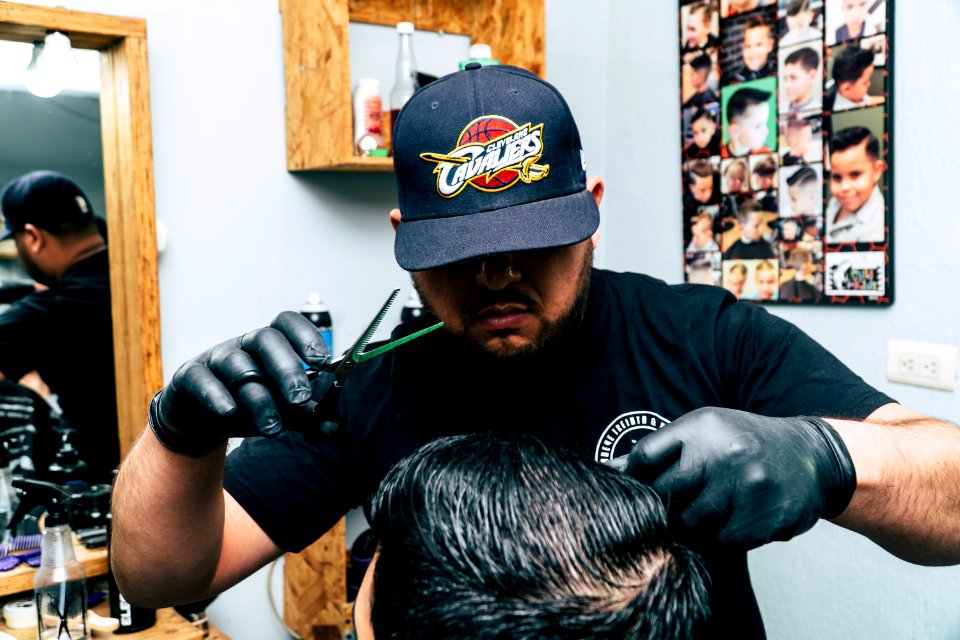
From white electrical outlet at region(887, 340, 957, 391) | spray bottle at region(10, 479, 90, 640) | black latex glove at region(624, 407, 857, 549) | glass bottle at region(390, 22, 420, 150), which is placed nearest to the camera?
black latex glove at region(624, 407, 857, 549)

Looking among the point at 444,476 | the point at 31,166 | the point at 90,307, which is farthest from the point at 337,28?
the point at 444,476

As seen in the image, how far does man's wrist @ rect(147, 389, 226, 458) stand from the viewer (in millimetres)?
983

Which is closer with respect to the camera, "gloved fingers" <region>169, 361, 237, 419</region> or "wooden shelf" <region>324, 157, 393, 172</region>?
"gloved fingers" <region>169, 361, 237, 419</region>

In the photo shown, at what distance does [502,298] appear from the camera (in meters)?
1.15

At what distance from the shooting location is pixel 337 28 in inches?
75.9

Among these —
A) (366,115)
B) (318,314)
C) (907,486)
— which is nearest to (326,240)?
(318,314)

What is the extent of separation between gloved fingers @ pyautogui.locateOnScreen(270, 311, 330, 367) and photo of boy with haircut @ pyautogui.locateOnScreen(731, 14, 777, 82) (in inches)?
68.9

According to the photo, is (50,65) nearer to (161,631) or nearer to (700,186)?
(161,631)

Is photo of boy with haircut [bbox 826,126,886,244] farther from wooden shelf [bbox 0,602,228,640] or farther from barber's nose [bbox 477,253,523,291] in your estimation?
wooden shelf [bbox 0,602,228,640]

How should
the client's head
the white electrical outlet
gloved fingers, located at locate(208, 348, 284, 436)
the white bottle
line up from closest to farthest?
1. the client's head
2. gloved fingers, located at locate(208, 348, 284, 436)
3. the white electrical outlet
4. the white bottle

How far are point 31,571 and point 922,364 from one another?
212 centimetres

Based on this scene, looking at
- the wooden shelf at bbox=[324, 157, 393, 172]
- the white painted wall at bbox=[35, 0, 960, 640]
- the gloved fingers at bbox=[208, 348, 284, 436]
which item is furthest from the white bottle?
the gloved fingers at bbox=[208, 348, 284, 436]

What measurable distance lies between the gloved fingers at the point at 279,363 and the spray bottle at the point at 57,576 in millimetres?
961

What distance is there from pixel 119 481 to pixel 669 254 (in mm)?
1879
